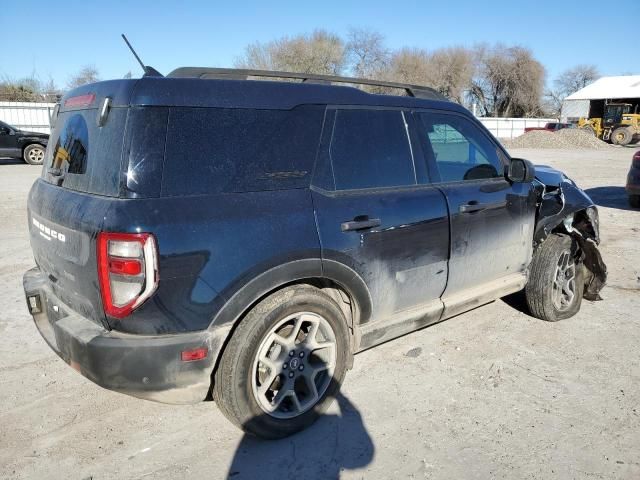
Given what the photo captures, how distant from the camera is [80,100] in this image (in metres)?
2.84

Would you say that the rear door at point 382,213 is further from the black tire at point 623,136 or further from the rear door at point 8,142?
the black tire at point 623,136

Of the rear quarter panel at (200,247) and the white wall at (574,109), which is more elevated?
the white wall at (574,109)

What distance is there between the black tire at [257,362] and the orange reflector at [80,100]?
141 cm

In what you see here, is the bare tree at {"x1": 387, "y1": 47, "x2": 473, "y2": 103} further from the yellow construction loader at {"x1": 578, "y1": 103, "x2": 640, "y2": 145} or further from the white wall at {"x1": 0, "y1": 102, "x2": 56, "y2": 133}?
the white wall at {"x1": 0, "y1": 102, "x2": 56, "y2": 133}

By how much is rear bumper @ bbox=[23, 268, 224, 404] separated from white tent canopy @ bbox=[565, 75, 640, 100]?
53.3m

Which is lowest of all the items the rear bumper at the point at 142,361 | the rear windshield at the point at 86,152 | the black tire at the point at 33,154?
the rear bumper at the point at 142,361

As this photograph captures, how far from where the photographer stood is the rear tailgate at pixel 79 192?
2.41 meters

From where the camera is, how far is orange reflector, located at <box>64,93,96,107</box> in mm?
2699

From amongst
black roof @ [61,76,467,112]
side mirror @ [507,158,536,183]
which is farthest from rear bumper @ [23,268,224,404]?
side mirror @ [507,158,536,183]

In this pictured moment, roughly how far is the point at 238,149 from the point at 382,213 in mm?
966

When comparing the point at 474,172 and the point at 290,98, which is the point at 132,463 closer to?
the point at 290,98

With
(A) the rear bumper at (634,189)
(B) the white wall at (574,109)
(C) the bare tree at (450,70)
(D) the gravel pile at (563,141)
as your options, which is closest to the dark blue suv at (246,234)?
(A) the rear bumper at (634,189)

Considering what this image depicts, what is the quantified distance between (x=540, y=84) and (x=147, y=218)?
229 feet

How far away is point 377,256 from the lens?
304 centimetres
